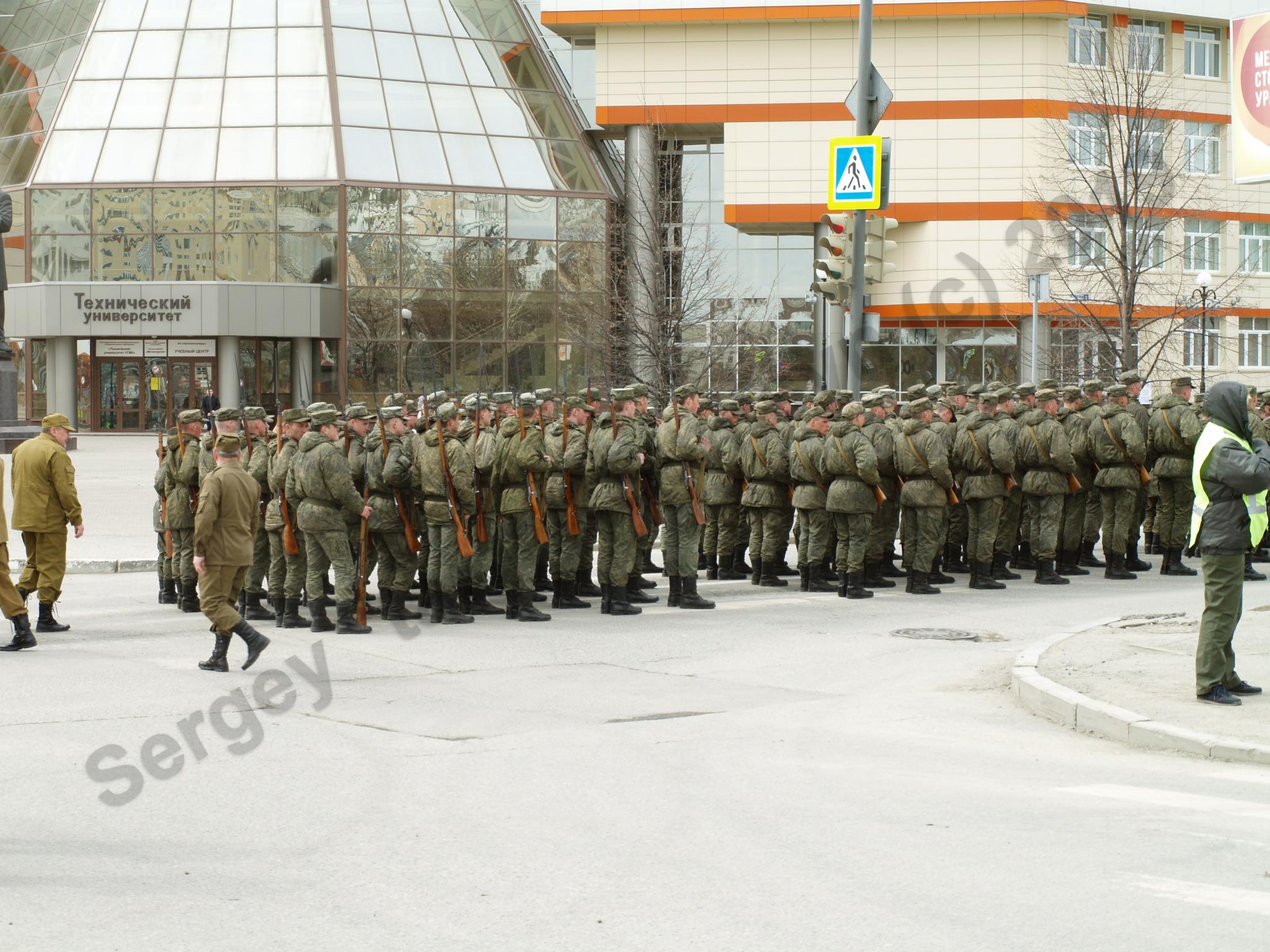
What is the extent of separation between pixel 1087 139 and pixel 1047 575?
2765cm

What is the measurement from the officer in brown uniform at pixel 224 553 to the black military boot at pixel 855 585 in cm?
626

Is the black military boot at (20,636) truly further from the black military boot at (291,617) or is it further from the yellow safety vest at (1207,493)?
the yellow safety vest at (1207,493)

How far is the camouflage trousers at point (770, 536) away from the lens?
1584cm

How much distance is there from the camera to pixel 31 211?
45406 millimetres

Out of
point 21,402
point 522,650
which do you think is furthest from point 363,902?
point 21,402

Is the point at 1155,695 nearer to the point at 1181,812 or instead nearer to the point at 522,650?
the point at 1181,812

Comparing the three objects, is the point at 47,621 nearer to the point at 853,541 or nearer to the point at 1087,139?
the point at 853,541

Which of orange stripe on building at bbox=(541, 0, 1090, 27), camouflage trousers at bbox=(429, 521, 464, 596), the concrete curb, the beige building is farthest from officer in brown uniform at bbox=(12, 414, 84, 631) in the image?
orange stripe on building at bbox=(541, 0, 1090, 27)

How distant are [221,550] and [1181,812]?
21.8 ft

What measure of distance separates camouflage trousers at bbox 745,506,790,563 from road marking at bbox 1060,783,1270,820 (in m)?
8.68

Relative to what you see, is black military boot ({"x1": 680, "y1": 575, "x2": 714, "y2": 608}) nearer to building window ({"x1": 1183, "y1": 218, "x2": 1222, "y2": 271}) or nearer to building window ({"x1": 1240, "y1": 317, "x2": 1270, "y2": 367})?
building window ({"x1": 1183, "y1": 218, "x2": 1222, "y2": 271})

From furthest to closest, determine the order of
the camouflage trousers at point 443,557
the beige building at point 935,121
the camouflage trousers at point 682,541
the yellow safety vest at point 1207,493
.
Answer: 1. the beige building at point 935,121
2. the camouflage trousers at point 682,541
3. the camouflage trousers at point 443,557
4. the yellow safety vest at point 1207,493

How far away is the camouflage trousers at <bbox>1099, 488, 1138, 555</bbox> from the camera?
16.2 meters

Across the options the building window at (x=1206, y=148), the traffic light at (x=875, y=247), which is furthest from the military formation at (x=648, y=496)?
the building window at (x=1206, y=148)
